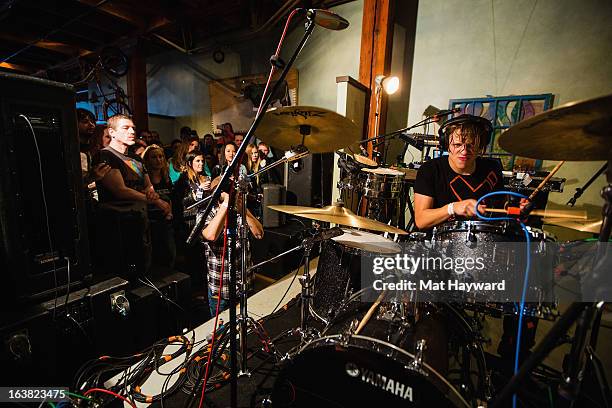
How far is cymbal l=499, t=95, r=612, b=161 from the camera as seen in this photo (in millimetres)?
818

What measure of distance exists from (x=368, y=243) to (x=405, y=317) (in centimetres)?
47

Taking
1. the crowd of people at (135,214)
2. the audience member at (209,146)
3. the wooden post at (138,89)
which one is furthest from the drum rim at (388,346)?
the wooden post at (138,89)

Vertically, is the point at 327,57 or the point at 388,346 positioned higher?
the point at 327,57

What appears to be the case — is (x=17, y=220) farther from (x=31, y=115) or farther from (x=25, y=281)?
(x=31, y=115)

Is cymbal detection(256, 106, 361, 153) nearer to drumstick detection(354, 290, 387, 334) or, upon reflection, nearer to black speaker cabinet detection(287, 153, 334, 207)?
drumstick detection(354, 290, 387, 334)

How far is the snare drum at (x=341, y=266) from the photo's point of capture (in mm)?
1592

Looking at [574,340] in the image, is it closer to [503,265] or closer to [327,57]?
[503,265]

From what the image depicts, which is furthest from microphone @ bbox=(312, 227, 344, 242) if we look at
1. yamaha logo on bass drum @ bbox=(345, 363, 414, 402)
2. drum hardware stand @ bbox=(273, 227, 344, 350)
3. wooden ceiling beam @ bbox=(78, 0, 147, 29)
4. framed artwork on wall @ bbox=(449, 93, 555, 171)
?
wooden ceiling beam @ bbox=(78, 0, 147, 29)

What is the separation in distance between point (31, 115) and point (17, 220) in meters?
0.60

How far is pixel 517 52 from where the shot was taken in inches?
166

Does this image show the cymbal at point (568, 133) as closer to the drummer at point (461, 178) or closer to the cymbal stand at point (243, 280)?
the drummer at point (461, 178)

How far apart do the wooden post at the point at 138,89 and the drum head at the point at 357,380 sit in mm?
7935

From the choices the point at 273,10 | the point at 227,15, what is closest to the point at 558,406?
the point at 273,10

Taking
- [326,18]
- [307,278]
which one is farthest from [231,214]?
[326,18]
